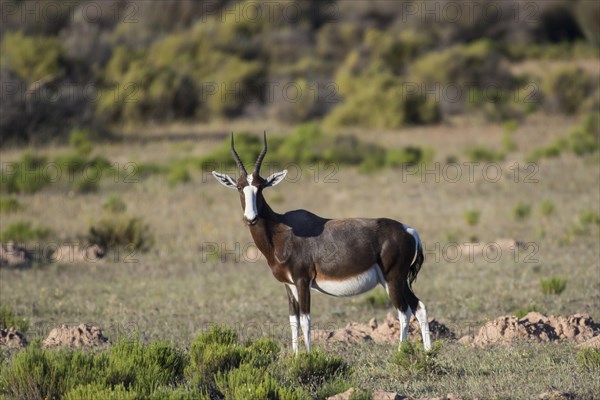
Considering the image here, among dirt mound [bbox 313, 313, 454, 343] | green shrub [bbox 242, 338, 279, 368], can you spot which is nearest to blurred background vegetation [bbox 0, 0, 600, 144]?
dirt mound [bbox 313, 313, 454, 343]

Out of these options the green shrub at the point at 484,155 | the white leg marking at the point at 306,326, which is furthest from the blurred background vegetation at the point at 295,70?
the white leg marking at the point at 306,326

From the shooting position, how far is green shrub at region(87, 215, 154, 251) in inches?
734

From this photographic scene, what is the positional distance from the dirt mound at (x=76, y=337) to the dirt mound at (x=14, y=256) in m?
6.18

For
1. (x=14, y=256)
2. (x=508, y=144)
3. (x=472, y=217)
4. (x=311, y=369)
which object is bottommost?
(x=14, y=256)

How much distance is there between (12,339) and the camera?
11094mm

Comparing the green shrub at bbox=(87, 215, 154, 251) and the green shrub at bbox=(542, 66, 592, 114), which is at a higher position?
the green shrub at bbox=(542, 66, 592, 114)

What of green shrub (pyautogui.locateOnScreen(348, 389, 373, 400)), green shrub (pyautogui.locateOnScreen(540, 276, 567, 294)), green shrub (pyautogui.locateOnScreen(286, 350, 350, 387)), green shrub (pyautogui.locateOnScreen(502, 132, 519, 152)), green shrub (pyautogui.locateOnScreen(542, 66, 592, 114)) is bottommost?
green shrub (pyautogui.locateOnScreen(540, 276, 567, 294))

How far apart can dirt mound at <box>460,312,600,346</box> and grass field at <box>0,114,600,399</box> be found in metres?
0.36

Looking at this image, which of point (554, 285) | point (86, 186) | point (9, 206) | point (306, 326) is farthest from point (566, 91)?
point (306, 326)

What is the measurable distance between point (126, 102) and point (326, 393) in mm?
29780

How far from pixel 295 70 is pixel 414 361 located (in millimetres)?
39201

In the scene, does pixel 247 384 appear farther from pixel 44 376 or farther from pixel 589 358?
pixel 589 358

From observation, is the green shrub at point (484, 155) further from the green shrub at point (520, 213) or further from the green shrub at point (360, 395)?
the green shrub at point (360, 395)

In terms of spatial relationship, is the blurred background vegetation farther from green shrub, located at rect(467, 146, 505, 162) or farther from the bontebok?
the bontebok
